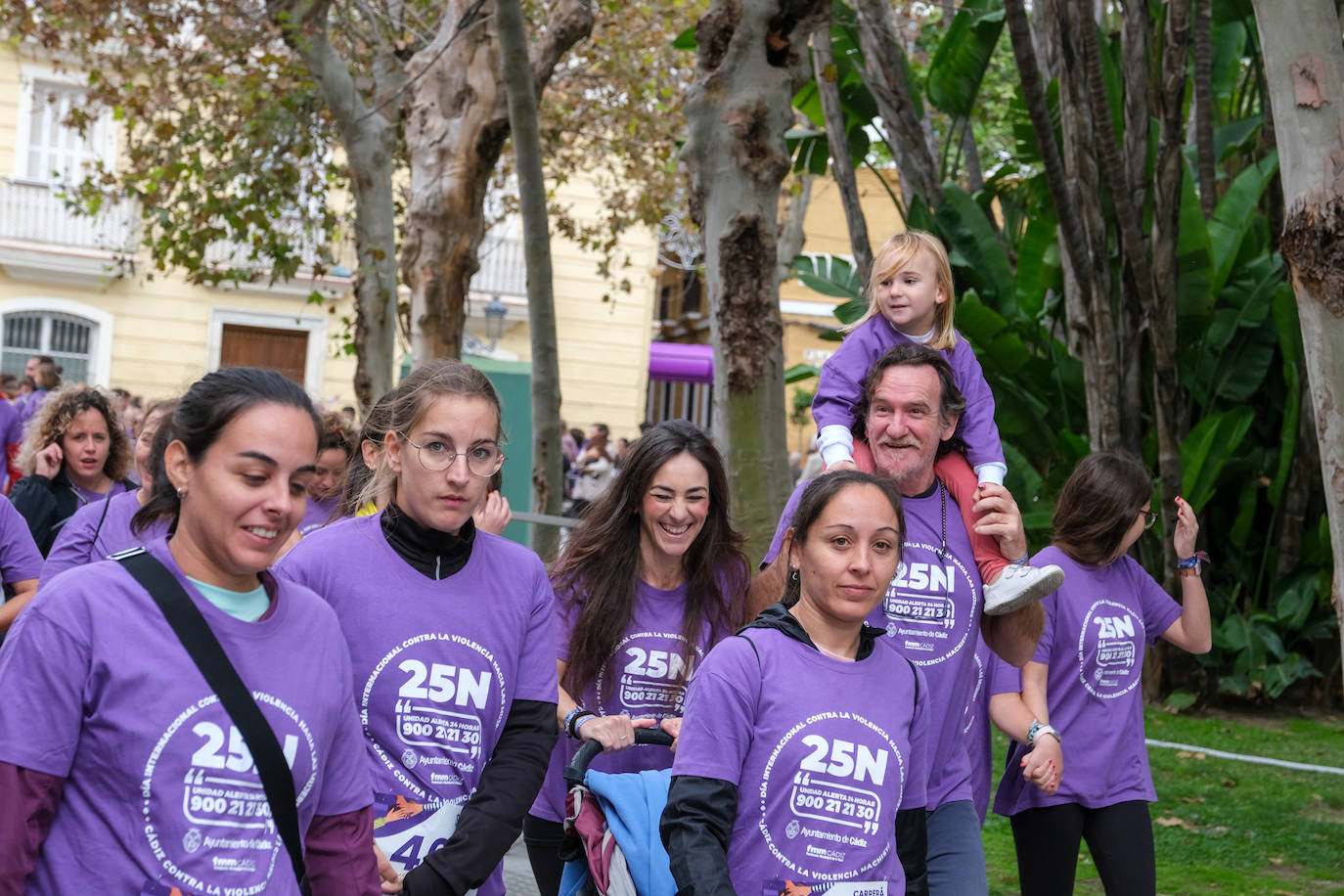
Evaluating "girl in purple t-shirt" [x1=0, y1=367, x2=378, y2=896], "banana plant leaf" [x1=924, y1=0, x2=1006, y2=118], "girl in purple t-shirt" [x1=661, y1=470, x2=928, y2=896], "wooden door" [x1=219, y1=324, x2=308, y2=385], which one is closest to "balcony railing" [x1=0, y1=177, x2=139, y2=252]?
"wooden door" [x1=219, y1=324, x2=308, y2=385]

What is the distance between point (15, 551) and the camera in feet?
16.9

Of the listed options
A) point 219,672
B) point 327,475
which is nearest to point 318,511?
point 327,475

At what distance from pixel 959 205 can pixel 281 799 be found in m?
10.1

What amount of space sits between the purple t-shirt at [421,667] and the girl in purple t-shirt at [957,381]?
1002 millimetres

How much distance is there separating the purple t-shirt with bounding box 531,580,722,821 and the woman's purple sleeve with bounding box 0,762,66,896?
1.93 m

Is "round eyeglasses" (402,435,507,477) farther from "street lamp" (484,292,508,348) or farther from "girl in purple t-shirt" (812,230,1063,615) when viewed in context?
"street lamp" (484,292,508,348)

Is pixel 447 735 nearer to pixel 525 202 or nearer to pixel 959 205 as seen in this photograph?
pixel 525 202

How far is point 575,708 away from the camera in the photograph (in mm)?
3926

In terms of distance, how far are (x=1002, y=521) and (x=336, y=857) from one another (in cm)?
206

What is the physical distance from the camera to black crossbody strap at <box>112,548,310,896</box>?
2.38 meters

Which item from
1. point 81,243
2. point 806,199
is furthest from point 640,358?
point 81,243

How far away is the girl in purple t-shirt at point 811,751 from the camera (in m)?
3.07

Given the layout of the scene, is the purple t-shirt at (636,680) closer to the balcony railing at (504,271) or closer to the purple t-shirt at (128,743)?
the purple t-shirt at (128,743)

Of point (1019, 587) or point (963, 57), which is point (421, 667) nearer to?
point (1019, 587)
